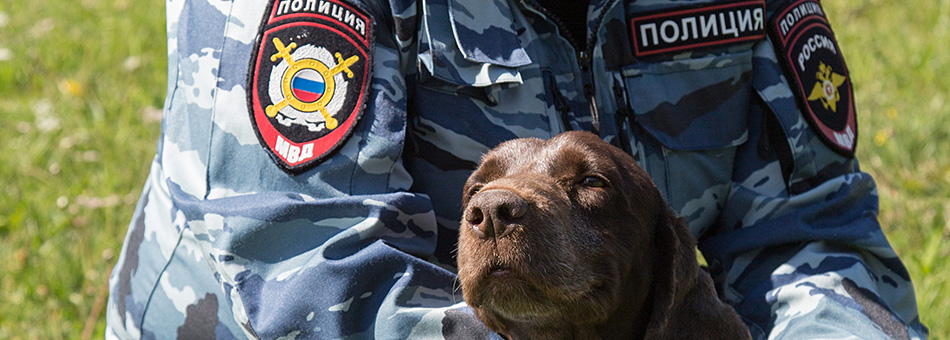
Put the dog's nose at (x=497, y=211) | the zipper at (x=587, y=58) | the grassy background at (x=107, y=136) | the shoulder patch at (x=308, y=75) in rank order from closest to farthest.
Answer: the dog's nose at (x=497, y=211)
the shoulder patch at (x=308, y=75)
the zipper at (x=587, y=58)
the grassy background at (x=107, y=136)

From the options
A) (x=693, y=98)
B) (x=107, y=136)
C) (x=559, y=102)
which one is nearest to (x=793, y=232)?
(x=693, y=98)

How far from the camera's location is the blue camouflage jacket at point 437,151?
251 cm

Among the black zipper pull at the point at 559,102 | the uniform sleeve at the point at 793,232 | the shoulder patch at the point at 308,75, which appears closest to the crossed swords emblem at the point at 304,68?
the shoulder patch at the point at 308,75

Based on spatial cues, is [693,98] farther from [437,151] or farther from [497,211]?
[497,211]

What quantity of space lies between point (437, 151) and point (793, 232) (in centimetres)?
108

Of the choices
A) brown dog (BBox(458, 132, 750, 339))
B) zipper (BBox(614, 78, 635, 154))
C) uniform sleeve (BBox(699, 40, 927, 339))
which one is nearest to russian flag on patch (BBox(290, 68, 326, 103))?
brown dog (BBox(458, 132, 750, 339))

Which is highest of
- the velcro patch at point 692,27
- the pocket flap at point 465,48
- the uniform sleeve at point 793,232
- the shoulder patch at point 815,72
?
the pocket flap at point 465,48

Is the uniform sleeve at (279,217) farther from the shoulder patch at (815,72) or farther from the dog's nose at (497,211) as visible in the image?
the shoulder patch at (815,72)

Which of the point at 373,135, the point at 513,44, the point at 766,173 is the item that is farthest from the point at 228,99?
the point at 766,173

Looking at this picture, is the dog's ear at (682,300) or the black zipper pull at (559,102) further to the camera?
the black zipper pull at (559,102)

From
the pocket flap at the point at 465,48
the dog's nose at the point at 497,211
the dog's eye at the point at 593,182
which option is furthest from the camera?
the pocket flap at the point at 465,48

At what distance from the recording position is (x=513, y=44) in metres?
2.77

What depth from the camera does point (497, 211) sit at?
2127 mm

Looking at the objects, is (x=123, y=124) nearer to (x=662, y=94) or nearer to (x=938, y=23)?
(x=662, y=94)
